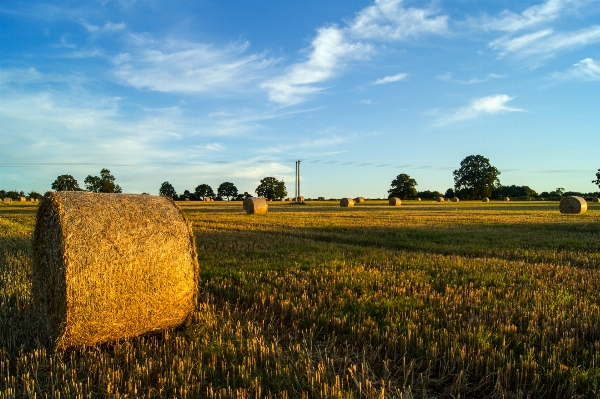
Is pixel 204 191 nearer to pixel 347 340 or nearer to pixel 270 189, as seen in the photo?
pixel 270 189

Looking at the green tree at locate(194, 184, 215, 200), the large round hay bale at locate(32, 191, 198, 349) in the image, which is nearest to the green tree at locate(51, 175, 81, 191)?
the green tree at locate(194, 184, 215, 200)

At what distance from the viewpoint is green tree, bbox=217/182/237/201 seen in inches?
4749

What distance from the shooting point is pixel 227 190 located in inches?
4786

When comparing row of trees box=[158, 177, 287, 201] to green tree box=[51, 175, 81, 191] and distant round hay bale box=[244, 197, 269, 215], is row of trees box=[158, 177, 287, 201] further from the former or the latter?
distant round hay bale box=[244, 197, 269, 215]

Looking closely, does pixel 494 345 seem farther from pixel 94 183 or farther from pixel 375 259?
pixel 94 183

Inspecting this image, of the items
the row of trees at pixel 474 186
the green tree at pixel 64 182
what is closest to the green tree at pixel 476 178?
the row of trees at pixel 474 186

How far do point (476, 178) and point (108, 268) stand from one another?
10357 centimetres

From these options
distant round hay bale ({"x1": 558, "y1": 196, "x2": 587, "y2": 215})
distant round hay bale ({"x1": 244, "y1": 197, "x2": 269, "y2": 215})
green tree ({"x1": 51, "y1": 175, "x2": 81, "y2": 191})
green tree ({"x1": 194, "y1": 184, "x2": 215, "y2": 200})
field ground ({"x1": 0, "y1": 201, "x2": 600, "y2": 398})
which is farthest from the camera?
green tree ({"x1": 194, "y1": 184, "x2": 215, "y2": 200})

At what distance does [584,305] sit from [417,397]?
3.56 m

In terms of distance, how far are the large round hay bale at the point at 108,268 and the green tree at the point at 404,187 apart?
99.7 m

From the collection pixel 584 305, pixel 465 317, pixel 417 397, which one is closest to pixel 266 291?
pixel 465 317

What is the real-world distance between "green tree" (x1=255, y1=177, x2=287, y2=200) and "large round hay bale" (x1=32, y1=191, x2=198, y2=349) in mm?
109424

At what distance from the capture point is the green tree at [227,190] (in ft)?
396

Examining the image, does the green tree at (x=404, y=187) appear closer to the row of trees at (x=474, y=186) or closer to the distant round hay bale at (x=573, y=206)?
the row of trees at (x=474, y=186)
